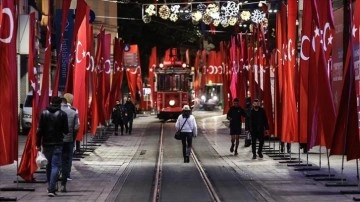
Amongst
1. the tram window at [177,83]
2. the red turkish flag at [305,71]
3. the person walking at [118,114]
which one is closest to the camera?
the red turkish flag at [305,71]

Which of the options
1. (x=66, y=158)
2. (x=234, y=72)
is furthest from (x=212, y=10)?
(x=66, y=158)

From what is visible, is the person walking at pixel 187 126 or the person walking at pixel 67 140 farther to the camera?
the person walking at pixel 187 126

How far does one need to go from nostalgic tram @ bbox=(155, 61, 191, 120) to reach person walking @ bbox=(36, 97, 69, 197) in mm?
36366

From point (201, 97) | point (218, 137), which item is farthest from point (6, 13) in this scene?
point (201, 97)

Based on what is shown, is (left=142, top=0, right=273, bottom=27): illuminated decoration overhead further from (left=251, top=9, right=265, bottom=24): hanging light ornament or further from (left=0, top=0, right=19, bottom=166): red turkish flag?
(left=0, top=0, right=19, bottom=166): red turkish flag

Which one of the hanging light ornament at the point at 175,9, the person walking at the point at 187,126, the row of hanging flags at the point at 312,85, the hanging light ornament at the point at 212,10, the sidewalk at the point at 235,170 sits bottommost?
the sidewalk at the point at 235,170

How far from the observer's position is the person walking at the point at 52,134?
14.6 m

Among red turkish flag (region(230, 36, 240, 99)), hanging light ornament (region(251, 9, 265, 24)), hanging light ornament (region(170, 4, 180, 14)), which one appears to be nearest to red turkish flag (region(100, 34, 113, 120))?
hanging light ornament (region(170, 4, 180, 14))

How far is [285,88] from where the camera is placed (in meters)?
21.1

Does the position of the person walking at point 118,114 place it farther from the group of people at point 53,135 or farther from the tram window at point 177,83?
the group of people at point 53,135

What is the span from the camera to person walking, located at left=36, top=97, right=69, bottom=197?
47.8ft

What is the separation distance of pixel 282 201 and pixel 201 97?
7292cm

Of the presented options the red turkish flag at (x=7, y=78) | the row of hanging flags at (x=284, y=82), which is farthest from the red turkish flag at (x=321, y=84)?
the red turkish flag at (x=7, y=78)

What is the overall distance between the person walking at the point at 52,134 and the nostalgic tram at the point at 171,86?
3637 cm
